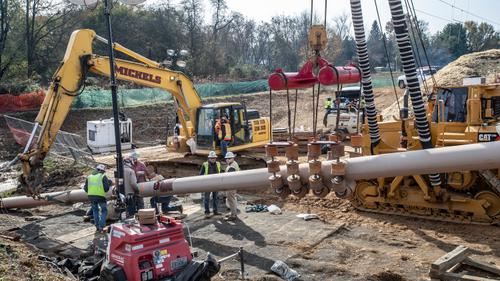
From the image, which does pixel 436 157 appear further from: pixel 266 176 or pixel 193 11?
pixel 193 11

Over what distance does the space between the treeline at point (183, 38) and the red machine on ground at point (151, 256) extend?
21.0m

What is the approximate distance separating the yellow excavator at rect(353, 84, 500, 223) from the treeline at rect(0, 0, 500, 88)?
A: 15763 mm

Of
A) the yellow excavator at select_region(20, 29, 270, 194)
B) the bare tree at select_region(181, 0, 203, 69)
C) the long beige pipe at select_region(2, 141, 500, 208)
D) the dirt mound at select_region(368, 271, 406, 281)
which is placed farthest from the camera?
the bare tree at select_region(181, 0, 203, 69)

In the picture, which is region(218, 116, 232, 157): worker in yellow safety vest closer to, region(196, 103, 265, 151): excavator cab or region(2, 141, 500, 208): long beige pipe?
region(196, 103, 265, 151): excavator cab

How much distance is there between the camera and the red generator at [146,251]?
6.96 metres

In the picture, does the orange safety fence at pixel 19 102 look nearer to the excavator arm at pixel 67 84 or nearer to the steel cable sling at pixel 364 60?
the excavator arm at pixel 67 84

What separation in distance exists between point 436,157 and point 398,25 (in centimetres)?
357

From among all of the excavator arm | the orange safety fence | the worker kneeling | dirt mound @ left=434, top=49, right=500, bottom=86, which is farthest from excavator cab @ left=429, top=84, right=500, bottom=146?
the orange safety fence

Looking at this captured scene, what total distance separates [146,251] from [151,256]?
0.11 m

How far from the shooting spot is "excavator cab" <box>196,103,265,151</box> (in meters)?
17.1

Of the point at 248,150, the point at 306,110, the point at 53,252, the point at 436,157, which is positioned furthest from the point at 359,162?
the point at 306,110

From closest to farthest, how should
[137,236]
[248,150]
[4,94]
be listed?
[137,236]
[248,150]
[4,94]

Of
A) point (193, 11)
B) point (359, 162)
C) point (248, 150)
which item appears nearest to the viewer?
point (359, 162)

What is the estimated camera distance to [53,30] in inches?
1684
